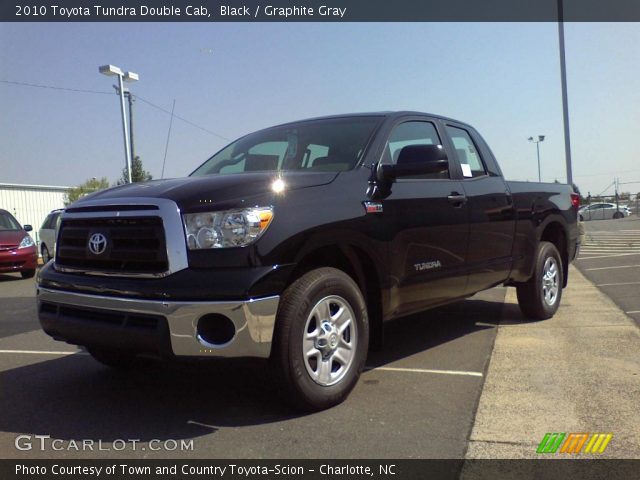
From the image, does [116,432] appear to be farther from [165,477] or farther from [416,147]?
[416,147]

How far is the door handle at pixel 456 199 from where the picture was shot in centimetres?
468

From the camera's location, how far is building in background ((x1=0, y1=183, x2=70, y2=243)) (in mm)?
24828

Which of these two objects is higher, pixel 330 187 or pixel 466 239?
pixel 330 187

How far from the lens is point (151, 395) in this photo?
12.7 feet

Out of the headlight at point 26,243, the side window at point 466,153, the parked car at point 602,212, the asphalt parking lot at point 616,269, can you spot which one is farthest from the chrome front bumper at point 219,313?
the parked car at point 602,212

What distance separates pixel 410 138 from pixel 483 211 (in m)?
0.96

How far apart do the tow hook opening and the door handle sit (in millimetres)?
2305

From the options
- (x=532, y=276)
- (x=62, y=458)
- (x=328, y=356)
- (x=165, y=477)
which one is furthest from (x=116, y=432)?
(x=532, y=276)

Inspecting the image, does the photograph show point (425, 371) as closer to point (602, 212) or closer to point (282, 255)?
point (282, 255)

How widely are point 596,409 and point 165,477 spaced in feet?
8.08

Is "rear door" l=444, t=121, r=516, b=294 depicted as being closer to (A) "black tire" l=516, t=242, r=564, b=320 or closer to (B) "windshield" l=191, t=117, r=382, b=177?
(A) "black tire" l=516, t=242, r=564, b=320

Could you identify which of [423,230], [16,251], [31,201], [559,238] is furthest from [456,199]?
[31,201]

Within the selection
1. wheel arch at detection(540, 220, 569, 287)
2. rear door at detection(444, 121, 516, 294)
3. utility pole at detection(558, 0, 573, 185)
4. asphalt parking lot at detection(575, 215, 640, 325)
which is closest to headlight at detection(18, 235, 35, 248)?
rear door at detection(444, 121, 516, 294)

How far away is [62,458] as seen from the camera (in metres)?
2.89
